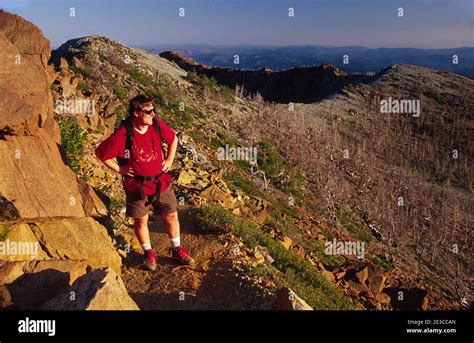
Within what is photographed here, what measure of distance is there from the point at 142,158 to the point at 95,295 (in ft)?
7.61

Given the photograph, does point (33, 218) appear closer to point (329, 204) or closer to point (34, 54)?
point (34, 54)

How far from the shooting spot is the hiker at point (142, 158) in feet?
21.0

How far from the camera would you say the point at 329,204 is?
2514 cm

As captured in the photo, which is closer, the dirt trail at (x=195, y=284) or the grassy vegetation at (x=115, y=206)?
the dirt trail at (x=195, y=284)

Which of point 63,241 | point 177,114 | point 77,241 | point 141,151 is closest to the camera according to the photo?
point 141,151

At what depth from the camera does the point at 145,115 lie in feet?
20.9

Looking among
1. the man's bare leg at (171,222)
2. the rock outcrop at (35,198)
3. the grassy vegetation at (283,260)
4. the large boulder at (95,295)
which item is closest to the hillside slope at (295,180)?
the grassy vegetation at (283,260)

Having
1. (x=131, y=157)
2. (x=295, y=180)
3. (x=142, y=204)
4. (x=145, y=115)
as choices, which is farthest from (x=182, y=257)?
(x=295, y=180)

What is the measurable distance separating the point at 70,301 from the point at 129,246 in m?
3.07

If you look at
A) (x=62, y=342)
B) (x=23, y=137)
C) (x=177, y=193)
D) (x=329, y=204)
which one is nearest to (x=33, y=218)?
(x=23, y=137)

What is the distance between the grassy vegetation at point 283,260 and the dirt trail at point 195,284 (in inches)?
33.7

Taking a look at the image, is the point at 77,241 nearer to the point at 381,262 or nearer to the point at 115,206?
the point at 115,206

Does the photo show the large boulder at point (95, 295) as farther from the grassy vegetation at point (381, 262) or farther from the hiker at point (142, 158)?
the grassy vegetation at point (381, 262)

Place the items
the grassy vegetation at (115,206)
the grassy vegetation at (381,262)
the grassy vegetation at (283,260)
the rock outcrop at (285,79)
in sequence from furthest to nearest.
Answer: the rock outcrop at (285,79), the grassy vegetation at (381,262), the grassy vegetation at (115,206), the grassy vegetation at (283,260)
